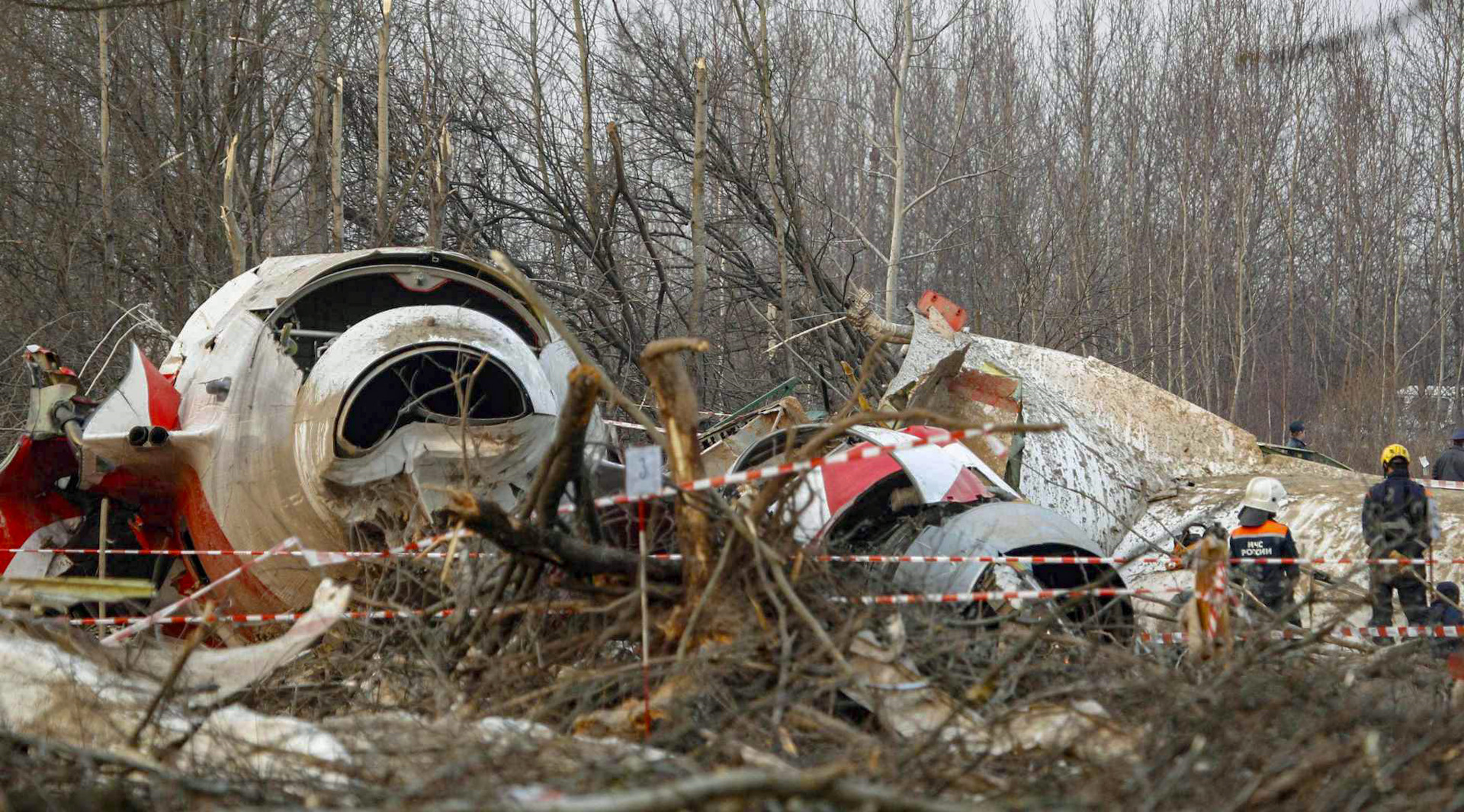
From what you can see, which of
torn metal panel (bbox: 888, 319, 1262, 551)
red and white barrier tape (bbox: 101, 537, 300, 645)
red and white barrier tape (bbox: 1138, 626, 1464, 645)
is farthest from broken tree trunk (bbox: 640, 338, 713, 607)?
torn metal panel (bbox: 888, 319, 1262, 551)

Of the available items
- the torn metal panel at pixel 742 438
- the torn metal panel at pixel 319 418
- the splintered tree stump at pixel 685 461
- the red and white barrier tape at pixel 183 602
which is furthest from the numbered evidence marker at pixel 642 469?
the torn metal panel at pixel 742 438

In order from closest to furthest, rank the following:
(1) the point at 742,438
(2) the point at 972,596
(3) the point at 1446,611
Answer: (2) the point at 972,596 → (3) the point at 1446,611 → (1) the point at 742,438

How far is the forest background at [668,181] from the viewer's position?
13.5 m

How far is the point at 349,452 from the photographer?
5.98 m

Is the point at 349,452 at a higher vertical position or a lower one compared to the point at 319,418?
lower

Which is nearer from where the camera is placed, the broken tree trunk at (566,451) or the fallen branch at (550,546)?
the fallen branch at (550,546)

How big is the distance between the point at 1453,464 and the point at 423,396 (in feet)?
32.2

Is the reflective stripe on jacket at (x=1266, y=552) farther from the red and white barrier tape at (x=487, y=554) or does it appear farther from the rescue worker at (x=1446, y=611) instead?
the rescue worker at (x=1446, y=611)

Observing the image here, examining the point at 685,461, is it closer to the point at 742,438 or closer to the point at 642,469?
the point at 642,469

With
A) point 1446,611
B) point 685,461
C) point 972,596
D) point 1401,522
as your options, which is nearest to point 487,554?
point 685,461

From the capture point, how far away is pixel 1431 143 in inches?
1027

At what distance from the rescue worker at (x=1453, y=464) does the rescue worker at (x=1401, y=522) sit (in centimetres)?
455

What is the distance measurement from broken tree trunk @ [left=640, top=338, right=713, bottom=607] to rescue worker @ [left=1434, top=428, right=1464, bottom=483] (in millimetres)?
9410

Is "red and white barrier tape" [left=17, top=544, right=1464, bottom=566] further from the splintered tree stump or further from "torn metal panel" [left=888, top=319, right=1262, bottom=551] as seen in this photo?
"torn metal panel" [left=888, top=319, right=1262, bottom=551]
